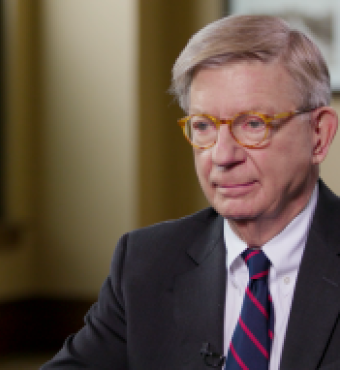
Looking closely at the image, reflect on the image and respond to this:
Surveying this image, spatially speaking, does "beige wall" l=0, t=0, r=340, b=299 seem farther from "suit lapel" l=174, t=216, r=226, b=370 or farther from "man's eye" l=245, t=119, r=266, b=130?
"man's eye" l=245, t=119, r=266, b=130

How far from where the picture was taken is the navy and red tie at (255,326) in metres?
1.41

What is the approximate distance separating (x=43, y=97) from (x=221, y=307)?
3160 mm

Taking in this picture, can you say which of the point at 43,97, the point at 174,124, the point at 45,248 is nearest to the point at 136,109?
the point at 174,124

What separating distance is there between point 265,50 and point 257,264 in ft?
1.76

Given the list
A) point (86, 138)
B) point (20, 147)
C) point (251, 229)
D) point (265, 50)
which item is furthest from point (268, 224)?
point (20, 147)

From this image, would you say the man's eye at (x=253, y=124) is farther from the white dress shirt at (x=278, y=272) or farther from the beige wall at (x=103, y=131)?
the beige wall at (x=103, y=131)

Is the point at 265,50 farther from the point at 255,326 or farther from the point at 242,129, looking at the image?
the point at 255,326

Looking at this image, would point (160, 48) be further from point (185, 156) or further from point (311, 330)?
point (311, 330)

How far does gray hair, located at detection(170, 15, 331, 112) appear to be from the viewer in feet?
4.69

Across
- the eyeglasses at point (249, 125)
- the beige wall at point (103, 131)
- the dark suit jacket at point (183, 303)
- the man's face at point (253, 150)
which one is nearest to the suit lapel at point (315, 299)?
the dark suit jacket at point (183, 303)

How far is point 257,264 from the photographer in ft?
4.96

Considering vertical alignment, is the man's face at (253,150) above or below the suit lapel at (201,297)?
above

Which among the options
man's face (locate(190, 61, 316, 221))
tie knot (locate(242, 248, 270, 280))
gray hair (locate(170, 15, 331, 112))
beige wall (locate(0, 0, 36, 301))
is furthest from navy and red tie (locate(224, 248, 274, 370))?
beige wall (locate(0, 0, 36, 301))

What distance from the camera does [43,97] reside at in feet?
14.3
